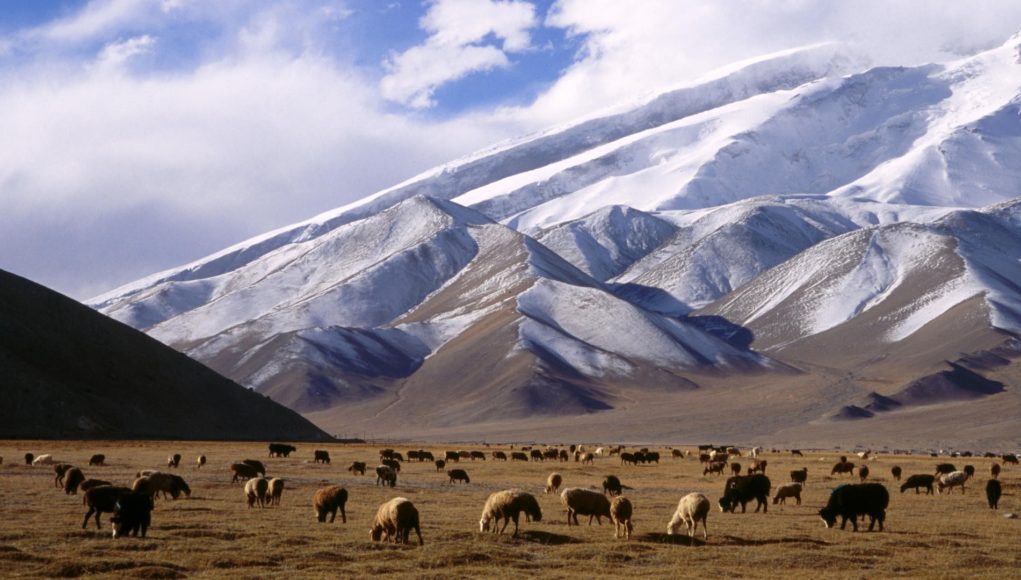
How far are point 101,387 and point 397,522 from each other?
4173 inches

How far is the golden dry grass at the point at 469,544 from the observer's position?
29.1 metres

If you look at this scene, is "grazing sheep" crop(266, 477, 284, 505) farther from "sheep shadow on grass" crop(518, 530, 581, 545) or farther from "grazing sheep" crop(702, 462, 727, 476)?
"grazing sheep" crop(702, 462, 727, 476)

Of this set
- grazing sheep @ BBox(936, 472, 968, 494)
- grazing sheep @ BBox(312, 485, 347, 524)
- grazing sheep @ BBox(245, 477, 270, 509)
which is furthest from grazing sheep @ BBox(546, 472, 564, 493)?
grazing sheep @ BBox(936, 472, 968, 494)

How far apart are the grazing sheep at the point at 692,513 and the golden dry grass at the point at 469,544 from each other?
0.66 meters

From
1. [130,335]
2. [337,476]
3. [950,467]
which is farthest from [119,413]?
[950,467]

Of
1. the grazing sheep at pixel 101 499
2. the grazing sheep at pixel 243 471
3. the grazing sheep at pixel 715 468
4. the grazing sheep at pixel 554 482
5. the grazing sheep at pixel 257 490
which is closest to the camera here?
the grazing sheep at pixel 101 499

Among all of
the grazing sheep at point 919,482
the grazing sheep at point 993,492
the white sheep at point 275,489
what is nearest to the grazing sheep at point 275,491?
the white sheep at point 275,489

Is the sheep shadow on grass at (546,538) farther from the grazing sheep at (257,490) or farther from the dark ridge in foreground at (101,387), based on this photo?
the dark ridge in foreground at (101,387)

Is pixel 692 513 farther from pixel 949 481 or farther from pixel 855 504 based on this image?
pixel 949 481

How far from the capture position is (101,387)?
131 metres

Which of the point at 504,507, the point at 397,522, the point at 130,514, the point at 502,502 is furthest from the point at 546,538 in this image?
the point at 130,514

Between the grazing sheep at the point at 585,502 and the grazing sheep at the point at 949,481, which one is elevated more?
the grazing sheep at the point at 949,481

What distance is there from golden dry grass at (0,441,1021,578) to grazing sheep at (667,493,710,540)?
2.17ft

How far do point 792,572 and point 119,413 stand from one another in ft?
353
